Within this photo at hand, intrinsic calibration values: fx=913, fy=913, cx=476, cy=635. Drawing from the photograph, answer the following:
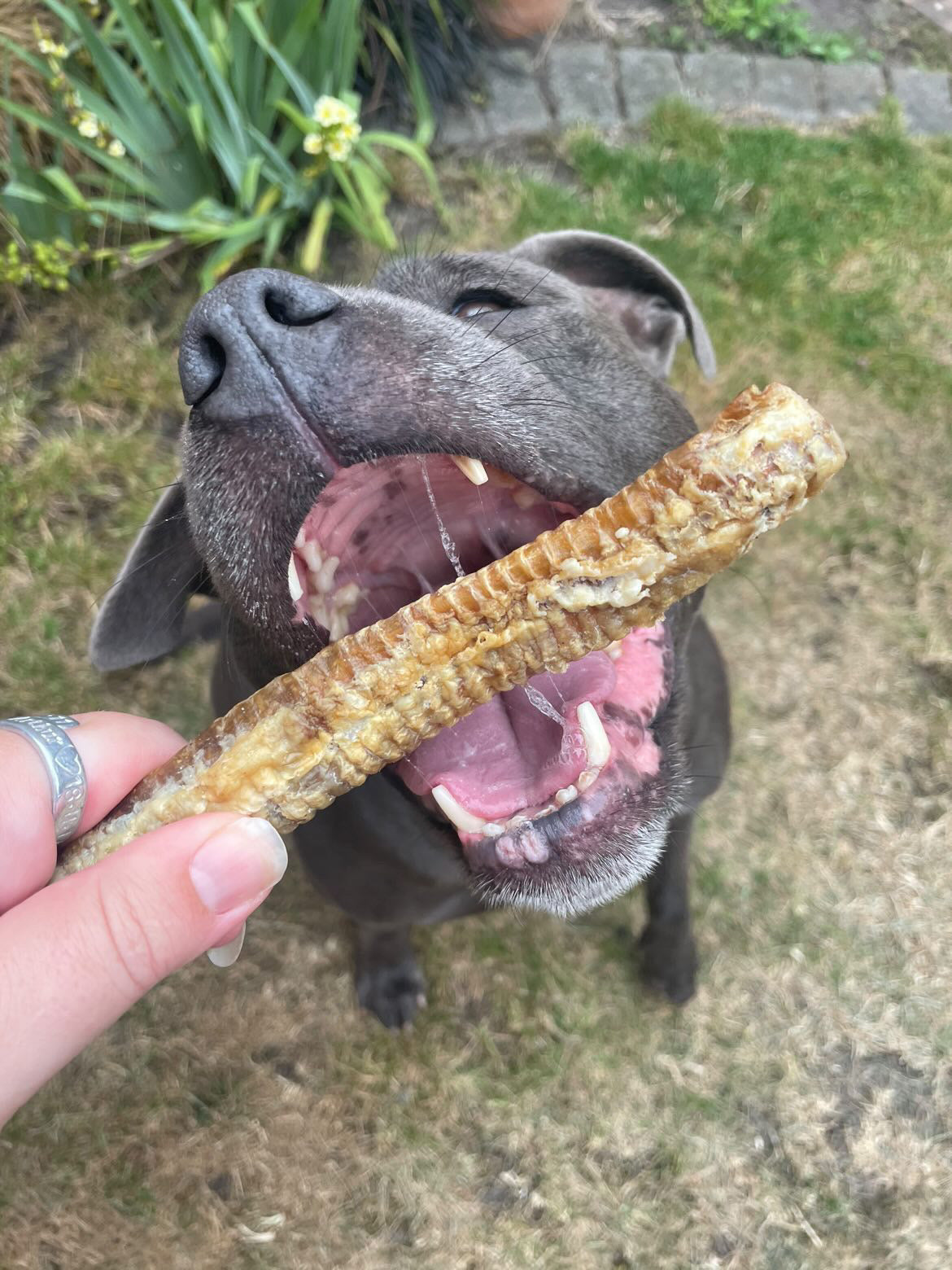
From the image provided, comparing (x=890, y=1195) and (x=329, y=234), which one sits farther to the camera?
(x=329, y=234)

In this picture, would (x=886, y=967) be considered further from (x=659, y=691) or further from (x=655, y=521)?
(x=655, y=521)

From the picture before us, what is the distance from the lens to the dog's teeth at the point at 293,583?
1500 millimetres

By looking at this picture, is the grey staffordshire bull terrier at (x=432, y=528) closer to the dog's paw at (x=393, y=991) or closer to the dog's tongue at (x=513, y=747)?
the dog's tongue at (x=513, y=747)

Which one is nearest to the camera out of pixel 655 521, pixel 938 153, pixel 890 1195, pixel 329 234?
pixel 655 521

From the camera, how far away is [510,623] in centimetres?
132

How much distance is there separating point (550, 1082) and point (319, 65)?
11.5 feet

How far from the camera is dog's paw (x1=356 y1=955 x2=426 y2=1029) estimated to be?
2762mm

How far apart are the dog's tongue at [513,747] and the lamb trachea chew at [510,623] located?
325 millimetres

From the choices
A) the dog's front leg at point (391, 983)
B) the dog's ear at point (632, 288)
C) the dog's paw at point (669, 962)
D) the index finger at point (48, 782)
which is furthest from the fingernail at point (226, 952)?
the dog's ear at point (632, 288)

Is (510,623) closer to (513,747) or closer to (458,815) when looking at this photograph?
(458,815)

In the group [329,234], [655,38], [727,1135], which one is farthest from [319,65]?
[727,1135]

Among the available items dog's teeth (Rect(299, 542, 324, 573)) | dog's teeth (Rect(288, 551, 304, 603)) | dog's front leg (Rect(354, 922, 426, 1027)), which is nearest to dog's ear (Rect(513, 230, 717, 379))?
→ dog's teeth (Rect(299, 542, 324, 573))

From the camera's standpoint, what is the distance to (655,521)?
1265 mm

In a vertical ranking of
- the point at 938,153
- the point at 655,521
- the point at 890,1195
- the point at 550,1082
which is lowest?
the point at 890,1195
